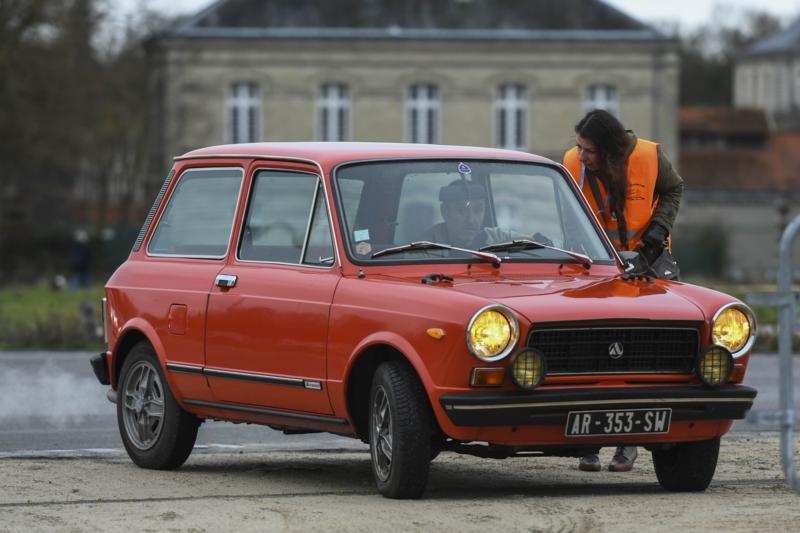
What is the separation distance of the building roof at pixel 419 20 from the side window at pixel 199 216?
58.4 m

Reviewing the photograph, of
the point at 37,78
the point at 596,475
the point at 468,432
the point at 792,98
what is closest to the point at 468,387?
the point at 468,432

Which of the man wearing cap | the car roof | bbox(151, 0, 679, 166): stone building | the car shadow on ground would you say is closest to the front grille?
the car shadow on ground

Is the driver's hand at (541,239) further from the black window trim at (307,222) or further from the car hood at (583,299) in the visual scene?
the black window trim at (307,222)

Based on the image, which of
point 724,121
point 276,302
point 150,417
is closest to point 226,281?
point 276,302

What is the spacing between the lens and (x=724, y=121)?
94.8m

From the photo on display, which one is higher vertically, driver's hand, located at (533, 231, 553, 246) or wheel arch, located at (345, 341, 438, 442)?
driver's hand, located at (533, 231, 553, 246)

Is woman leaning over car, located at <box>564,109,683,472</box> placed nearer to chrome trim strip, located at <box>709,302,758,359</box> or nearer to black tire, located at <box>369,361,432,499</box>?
chrome trim strip, located at <box>709,302,758,359</box>

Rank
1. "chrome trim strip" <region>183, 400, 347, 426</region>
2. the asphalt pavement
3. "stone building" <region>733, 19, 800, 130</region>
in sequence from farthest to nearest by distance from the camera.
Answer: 1. "stone building" <region>733, 19, 800, 130</region>
2. the asphalt pavement
3. "chrome trim strip" <region>183, 400, 347, 426</region>

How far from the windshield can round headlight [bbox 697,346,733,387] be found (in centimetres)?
116

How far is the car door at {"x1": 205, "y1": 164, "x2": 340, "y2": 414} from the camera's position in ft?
30.8

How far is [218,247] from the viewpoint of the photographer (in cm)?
1045

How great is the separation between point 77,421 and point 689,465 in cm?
619

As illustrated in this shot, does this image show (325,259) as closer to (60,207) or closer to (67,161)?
(67,161)

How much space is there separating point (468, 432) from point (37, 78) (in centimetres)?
4089
